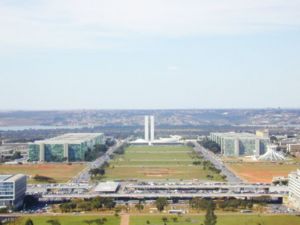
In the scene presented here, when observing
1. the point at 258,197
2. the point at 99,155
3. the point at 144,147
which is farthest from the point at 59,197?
the point at 144,147

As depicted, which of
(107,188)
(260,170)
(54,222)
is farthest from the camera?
(260,170)

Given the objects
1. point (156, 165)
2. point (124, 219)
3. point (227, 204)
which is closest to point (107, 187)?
point (124, 219)

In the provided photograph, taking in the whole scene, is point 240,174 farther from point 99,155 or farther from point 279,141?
point 279,141

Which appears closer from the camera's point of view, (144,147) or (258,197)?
(258,197)

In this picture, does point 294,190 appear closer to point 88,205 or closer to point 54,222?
→ point 88,205

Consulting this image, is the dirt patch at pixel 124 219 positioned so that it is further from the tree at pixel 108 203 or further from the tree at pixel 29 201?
the tree at pixel 29 201

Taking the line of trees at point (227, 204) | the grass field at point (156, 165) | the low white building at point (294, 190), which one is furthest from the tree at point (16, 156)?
the low white building at point (294, 190)
